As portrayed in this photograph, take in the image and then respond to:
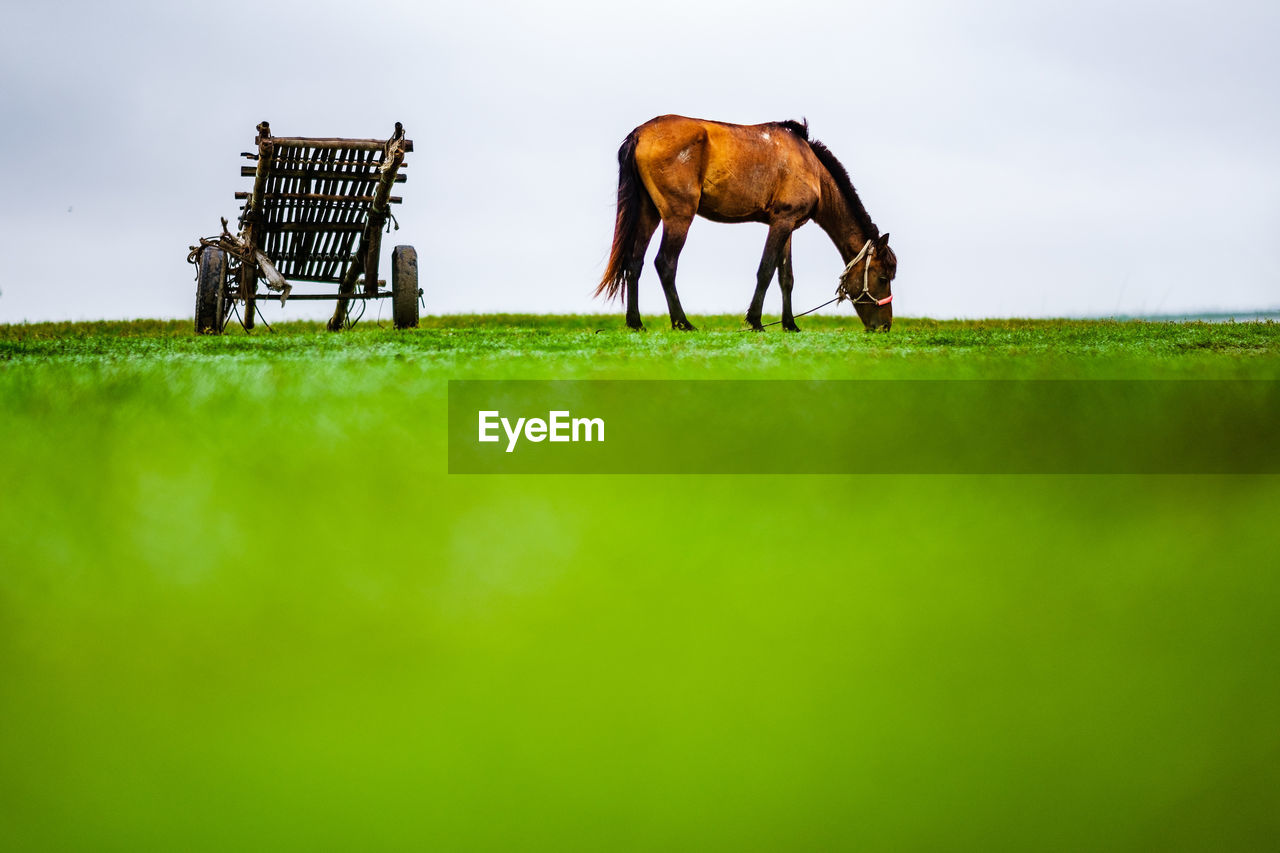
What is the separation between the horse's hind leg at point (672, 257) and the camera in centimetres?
1053

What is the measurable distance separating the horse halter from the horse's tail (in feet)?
7.14

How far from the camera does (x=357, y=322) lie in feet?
37.3

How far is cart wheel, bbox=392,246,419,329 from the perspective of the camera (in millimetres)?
10555

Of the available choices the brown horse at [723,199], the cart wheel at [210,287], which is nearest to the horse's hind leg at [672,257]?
the brown horse at [723,199]

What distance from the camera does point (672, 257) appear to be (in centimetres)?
1071

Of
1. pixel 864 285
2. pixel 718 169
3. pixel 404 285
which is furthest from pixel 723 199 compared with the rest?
pixel 404 285

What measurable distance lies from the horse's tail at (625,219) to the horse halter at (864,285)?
85.6 inches

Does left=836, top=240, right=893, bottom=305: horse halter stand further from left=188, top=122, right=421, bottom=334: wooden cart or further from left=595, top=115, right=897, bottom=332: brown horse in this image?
left=188, top=122, right=421, bottom=334: wooden cart

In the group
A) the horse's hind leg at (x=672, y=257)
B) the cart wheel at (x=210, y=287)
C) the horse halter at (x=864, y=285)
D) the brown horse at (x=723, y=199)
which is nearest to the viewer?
the cart wheel at (x=210, y=287)

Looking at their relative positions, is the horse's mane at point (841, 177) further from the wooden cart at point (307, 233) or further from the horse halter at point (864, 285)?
Result: the wooden cart at point (307, 233)

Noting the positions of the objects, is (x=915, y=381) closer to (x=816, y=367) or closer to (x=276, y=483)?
(x=816, y=367)

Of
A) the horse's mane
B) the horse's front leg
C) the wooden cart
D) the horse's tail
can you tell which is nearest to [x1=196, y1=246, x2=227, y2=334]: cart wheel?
the wooden cart

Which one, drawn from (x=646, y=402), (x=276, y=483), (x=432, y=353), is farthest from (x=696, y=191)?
(x=276, y=483)

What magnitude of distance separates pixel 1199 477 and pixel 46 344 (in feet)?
22.2
